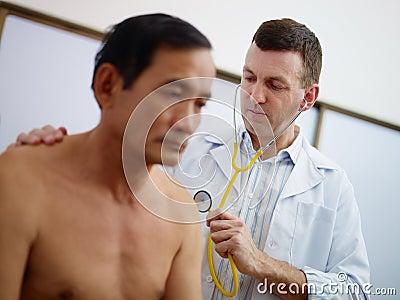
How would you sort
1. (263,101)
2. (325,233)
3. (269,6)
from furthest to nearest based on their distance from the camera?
(269,6) < (325,233) < (263,101)

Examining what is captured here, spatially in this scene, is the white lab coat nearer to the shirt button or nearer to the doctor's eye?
the shirt button

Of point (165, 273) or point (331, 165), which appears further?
point (331, 165)

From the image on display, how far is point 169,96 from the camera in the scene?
62 cm

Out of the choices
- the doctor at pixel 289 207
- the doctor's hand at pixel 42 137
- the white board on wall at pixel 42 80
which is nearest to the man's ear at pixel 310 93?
the doctor at pixel 289 207

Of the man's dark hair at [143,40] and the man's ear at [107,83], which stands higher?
the man's dark hair at [143,40]

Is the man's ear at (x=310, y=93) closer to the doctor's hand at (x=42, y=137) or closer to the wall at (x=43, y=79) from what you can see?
the wall at (x=43, y=79)

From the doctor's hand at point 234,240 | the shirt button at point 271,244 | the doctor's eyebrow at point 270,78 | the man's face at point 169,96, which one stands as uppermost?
the doctor's eyebrow at point 270,78

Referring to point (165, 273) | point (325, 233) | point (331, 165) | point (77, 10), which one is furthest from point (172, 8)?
point (165, 273)

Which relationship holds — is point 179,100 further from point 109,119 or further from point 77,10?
point 77,10

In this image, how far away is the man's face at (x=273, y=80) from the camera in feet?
3.20

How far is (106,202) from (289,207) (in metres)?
0.50

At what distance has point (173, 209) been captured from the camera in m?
0.72

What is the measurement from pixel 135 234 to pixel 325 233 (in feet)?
1.73

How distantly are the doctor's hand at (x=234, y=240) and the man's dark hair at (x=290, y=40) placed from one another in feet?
1.23
